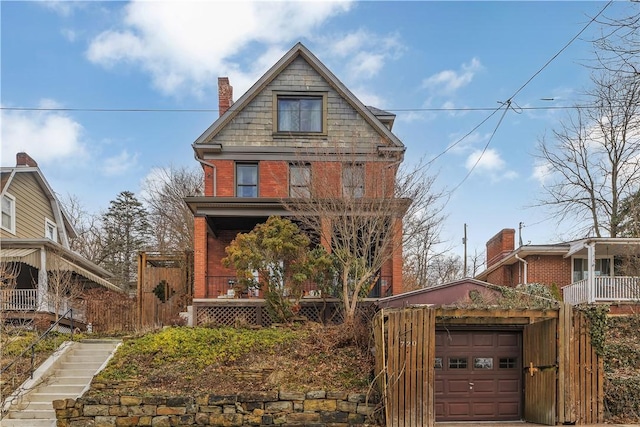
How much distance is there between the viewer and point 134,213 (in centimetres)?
4128

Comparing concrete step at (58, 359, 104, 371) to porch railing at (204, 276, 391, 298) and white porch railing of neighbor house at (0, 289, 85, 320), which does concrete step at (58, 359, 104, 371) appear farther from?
white porch railing of neighbor house at (0, 289, 85, 320)

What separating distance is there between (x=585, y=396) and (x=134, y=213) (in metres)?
38.2

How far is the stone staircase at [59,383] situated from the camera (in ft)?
33.2

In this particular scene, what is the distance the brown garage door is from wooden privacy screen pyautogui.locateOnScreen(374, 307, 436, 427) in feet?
7.08

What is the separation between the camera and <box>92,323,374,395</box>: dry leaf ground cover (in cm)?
1055

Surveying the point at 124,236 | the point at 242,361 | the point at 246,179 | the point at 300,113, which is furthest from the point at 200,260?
the point at 124,236

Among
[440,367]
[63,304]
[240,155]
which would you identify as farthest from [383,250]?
[63,304]

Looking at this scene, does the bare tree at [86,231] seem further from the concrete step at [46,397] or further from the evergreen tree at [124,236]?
the concrete step at [46,397]

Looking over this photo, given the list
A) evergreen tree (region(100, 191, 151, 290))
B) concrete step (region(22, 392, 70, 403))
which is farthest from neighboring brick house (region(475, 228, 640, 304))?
evergreen tree (region(100, 191, 151, 290))

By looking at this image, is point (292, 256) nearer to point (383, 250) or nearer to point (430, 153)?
point (383, 250)

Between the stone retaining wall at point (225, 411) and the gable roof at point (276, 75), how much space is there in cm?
Answer: 1063

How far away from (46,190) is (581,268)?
25.4 meters

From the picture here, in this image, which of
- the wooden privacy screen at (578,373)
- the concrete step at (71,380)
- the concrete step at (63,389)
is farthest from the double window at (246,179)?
the wooden privacy screen at (578,373)

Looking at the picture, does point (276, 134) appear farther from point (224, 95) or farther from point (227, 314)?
point (227, 314)
